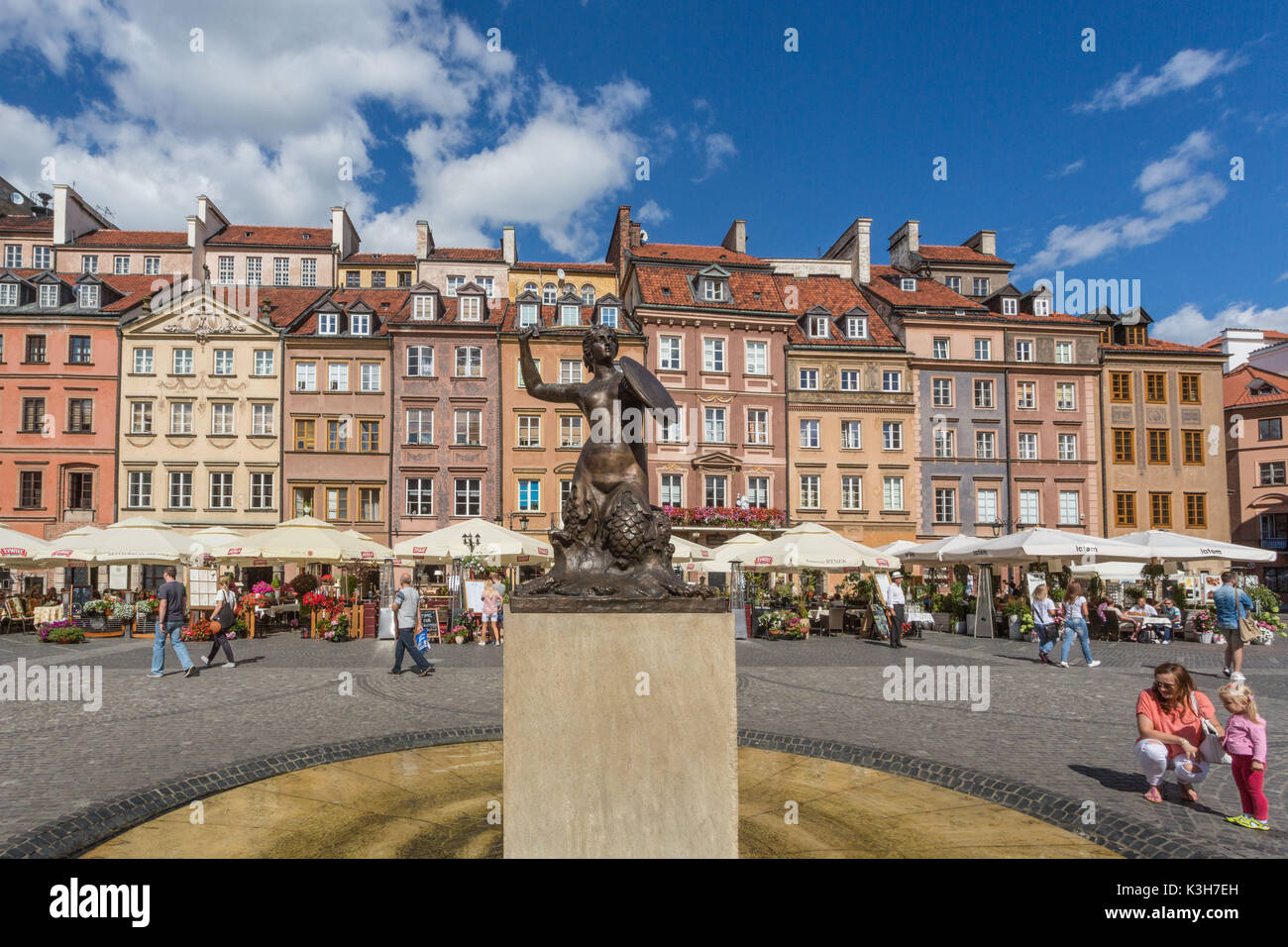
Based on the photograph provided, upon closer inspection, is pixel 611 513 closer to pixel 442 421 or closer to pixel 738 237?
pixel 442 421

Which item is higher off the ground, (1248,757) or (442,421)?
(442,421)

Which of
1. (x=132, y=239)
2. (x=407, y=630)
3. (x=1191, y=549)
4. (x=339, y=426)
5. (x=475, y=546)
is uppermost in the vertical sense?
(x=132, y=239)

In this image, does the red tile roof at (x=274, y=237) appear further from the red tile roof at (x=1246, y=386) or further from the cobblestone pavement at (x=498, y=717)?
the red tile roof at (x=1246, y=386)

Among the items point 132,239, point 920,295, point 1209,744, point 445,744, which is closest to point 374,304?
point 132,239

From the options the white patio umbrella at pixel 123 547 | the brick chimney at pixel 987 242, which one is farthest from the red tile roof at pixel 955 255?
the white patio umbrella at pixel 123 547

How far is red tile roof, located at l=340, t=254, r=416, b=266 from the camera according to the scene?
48.2 metres

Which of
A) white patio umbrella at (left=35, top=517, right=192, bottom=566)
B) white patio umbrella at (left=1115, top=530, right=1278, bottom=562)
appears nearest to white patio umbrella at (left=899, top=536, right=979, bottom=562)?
white patio umbrella at (left=1115, top=530, right=1278, bottom=562)

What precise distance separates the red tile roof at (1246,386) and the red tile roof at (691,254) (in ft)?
95.1

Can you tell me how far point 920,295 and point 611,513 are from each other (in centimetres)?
4284

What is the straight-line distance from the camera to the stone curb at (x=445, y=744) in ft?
17.7

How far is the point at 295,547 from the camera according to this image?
21.8m

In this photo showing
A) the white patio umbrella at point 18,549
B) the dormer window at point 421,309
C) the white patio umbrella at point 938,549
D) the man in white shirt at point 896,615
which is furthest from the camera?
the dormer window at point 421,309
